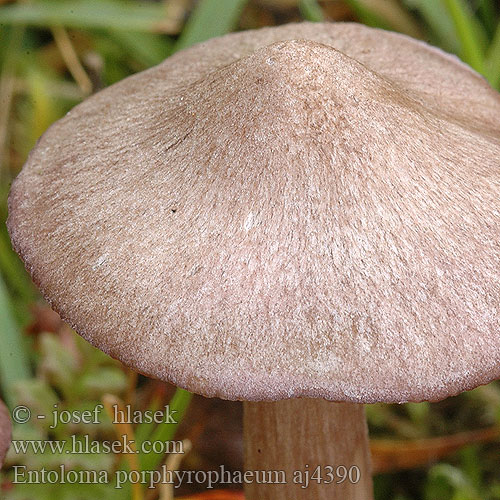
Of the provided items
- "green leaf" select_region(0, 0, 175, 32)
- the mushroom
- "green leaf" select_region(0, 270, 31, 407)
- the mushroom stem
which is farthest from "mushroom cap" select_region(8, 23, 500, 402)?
"green leaf" select_region(0, 0, 175, 32)

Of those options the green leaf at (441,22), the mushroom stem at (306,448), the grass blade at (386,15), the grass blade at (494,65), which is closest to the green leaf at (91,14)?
the grass blade at (386,15)

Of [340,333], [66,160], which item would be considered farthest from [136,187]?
[340,333]

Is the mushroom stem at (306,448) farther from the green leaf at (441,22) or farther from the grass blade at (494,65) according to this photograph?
the green leaf at (441,22)

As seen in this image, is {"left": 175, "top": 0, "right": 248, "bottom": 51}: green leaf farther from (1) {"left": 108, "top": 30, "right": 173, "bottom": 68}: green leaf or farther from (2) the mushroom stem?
(2) the mushroom stem

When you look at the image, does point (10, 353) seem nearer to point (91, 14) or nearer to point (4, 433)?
point (4, 433)

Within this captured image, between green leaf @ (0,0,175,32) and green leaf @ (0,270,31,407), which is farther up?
green leaf @ (0,0,175,32)

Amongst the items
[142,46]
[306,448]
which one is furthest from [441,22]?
[306,448]
